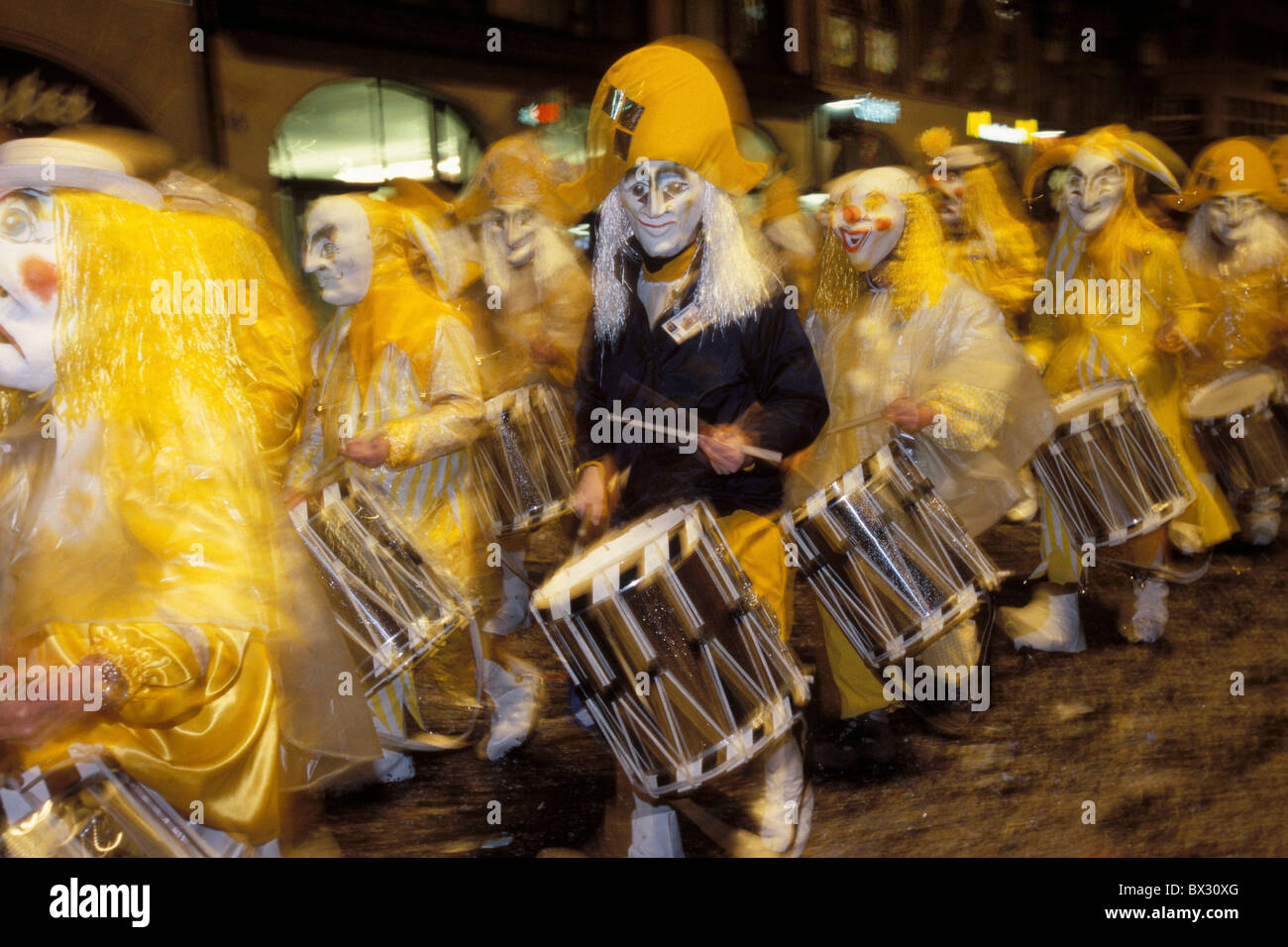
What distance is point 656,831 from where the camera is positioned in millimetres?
2408

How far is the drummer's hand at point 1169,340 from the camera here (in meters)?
4.05

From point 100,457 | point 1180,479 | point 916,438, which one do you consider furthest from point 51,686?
point 1180,479

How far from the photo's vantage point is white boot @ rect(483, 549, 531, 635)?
4.27m

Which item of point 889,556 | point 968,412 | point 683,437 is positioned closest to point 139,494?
point 683,437

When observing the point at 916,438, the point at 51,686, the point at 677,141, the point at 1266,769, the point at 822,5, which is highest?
the point at 822,5

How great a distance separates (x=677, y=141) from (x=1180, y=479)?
2.31 meters

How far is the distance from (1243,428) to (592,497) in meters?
3.61

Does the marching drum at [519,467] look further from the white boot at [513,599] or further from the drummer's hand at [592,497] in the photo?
the drummer's hand at [592,497]

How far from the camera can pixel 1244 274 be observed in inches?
192

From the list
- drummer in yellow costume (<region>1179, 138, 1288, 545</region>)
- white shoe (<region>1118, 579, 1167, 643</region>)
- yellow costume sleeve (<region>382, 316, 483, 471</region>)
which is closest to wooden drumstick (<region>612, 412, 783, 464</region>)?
yellow costume sleeve (<region>382, 316, 483, 471</region>)

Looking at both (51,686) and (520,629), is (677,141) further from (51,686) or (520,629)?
(520,629)

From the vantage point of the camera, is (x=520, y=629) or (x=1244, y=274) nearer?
(x=520, y=629)

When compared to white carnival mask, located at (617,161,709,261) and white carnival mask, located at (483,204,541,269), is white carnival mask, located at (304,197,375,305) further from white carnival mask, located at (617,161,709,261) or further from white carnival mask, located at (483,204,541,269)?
white carnival mask, located at (483,204,541,269)

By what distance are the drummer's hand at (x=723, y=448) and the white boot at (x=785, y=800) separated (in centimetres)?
67
